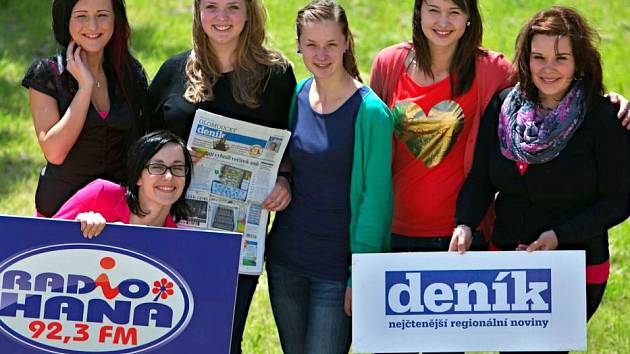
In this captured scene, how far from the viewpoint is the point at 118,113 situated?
15.4 ft

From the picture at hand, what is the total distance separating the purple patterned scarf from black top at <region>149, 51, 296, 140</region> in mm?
953

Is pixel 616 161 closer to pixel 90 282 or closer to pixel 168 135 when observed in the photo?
pixel 168 135

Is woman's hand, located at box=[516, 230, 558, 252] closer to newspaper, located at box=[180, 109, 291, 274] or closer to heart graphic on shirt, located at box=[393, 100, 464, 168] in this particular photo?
heart graphic on shirt, located at box=[393, 100, 464, 168]

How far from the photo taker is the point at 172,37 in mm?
12828

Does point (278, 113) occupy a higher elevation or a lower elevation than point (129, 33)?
lower

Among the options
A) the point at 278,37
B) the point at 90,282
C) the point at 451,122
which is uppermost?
the point at 278,37

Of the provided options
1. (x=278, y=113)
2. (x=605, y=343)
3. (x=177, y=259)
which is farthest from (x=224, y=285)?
(x=605, y=343)

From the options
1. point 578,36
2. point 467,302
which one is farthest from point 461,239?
point 578,36

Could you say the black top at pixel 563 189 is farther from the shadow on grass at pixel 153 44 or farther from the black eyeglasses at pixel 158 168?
the shadow on grass at pixel 153 44

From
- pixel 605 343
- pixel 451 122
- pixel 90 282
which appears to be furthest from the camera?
pixel 605 343

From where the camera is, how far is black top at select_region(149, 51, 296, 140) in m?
4.71

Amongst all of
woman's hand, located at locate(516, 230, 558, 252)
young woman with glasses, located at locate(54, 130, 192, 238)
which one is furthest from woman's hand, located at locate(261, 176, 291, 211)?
woman's hand, located at locate(516, 230, 558, 252)

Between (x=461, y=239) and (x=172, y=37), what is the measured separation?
883 cm

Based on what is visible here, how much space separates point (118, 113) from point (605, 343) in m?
3.32
